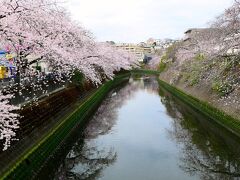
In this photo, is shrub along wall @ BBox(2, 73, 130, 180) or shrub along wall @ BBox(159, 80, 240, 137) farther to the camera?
shrub along wall @ BBox(159, 80, 240, 137)

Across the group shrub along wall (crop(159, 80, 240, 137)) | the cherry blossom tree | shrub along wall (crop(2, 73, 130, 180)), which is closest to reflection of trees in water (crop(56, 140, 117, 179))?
shrub along wall (crop(2, 73, 130, 180))

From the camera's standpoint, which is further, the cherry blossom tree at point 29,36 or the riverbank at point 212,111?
the riverbank at point 212,111

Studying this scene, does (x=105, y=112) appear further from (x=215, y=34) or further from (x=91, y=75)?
(x=215, y=34)

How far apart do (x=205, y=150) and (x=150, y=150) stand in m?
2.92

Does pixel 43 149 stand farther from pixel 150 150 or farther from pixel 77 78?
pixel 77 78

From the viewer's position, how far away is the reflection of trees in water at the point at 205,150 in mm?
17219

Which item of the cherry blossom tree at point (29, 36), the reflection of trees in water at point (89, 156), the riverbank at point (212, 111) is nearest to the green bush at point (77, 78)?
the cherry blossom tree at point (29, 36)

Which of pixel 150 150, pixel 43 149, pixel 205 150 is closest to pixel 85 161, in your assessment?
pixel 43 149

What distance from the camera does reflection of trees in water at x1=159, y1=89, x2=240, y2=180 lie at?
17219 millimetres

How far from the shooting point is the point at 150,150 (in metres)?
21.0

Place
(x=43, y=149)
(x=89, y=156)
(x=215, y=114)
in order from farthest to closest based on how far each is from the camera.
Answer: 1. (x=215, y=114)
2. (x=89, y=156)
3. (x=43, y=149)

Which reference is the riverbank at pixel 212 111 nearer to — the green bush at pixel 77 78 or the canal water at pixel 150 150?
the canal water at pixel 150 150

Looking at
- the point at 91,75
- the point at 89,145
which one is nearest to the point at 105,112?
the point at 91,75

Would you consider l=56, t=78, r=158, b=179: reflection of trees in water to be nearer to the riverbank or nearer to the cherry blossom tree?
the cherry blossom tree
